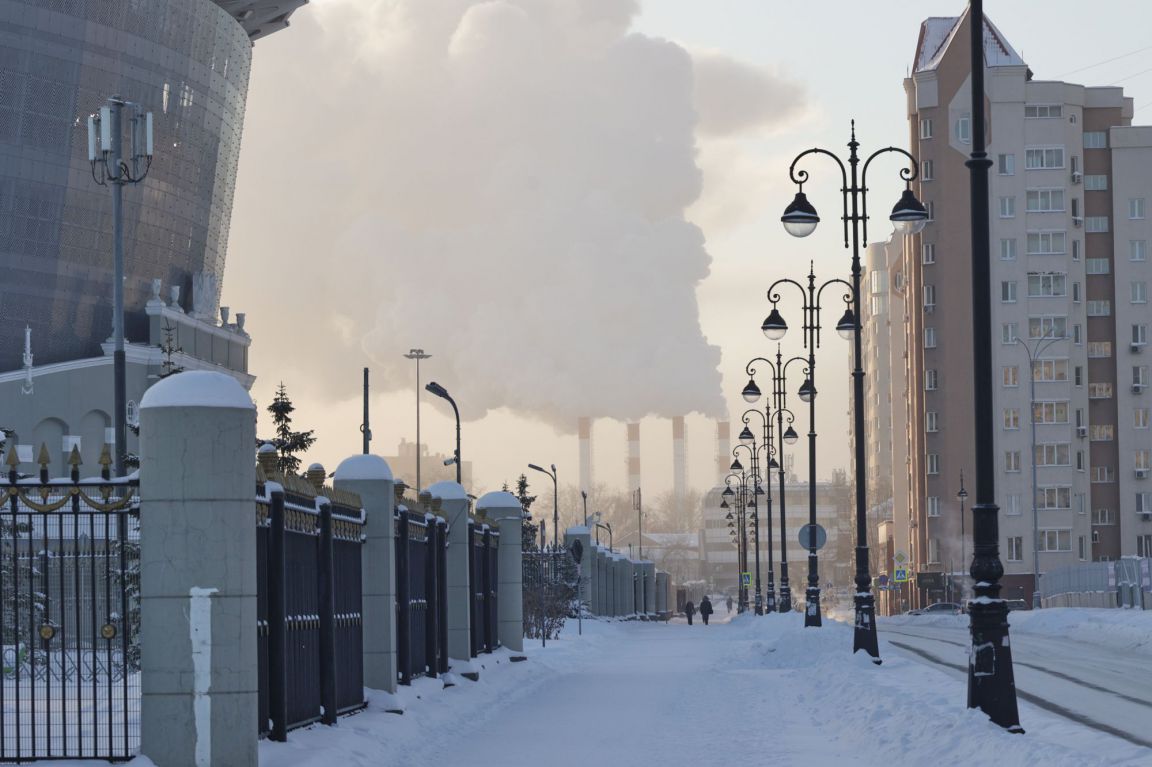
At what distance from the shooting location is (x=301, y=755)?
15.1 m

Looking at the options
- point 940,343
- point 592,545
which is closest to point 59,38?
point 592,545

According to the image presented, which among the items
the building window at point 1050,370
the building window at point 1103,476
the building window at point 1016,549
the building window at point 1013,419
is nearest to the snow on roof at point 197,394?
the building window at point 1016,549

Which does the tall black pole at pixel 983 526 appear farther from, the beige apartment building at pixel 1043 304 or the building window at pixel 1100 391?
the building window at pixel 1100 391

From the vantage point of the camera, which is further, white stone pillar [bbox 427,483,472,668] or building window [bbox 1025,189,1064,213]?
building window [bbox 1025,189,1064,213]

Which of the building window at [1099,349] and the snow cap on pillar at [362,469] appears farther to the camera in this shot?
the building window at [1099,349]

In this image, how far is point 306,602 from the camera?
17.2m

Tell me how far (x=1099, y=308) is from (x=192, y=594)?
112m

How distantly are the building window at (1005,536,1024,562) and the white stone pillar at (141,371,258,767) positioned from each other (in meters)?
104

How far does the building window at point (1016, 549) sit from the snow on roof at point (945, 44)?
32368 mm

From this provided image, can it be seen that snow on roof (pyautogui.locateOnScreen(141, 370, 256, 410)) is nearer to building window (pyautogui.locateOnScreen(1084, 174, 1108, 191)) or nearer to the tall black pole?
the tall black pole

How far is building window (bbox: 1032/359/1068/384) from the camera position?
116938 millimetres

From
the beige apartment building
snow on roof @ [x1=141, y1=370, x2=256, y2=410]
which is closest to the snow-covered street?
snow on roof @ [x1=141, y1=370, x2=256, y2=410]

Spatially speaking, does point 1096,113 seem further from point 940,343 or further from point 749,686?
point 749,686

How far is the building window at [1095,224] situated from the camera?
11875 cm
